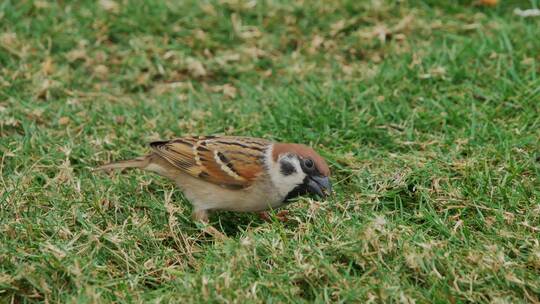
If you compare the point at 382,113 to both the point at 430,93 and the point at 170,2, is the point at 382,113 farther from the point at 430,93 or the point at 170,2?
the point at 170,2

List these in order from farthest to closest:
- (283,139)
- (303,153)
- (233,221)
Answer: (283,139), (233,221), (303,153)

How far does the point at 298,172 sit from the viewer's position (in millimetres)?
4320

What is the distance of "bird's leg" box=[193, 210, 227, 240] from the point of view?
4086mm

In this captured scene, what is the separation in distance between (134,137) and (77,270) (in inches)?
71.3

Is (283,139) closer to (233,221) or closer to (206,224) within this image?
(233,221)

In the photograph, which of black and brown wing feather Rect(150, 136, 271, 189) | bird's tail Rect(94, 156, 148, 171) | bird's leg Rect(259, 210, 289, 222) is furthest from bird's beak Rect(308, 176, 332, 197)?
bird's tail Rect(94, 156, 148, 171)

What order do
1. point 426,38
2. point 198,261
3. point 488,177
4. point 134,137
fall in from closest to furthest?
point 198,261 < point 488,177 < point 134,137 < point 426,38

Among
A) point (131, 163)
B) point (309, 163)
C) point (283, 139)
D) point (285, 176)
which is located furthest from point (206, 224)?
point (283, 139)

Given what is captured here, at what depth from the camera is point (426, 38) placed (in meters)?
6.40

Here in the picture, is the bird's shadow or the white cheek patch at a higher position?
the white cheek patch

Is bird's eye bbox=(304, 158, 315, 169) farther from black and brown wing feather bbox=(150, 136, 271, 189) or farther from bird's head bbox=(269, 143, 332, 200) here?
black and brown wing feather bbox=(150, 136, 271, 189)

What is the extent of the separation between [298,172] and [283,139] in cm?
89

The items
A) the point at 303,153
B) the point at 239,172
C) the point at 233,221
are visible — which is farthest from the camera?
the point at 233,221

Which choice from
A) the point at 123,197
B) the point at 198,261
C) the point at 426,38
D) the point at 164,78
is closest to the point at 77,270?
the point at 198,261
